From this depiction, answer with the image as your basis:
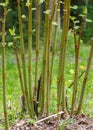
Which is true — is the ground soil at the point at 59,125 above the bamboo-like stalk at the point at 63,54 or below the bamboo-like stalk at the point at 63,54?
below

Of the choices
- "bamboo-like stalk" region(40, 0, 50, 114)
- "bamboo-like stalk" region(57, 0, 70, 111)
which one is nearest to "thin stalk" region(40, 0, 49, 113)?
"bamboo-like stalk" region(40, 0, 50, 114)

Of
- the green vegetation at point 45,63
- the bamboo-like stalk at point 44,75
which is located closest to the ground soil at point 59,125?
the green vegetation at point 45,63

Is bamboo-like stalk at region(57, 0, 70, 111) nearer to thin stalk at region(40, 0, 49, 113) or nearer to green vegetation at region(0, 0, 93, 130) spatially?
green vegetation at region(0, 0, 93, 130)

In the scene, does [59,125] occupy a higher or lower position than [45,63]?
lower

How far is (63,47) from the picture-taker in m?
3.05

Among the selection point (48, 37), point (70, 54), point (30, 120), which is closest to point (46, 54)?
point (48, 37)


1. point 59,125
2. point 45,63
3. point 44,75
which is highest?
point 45,63

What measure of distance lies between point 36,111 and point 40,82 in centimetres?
27

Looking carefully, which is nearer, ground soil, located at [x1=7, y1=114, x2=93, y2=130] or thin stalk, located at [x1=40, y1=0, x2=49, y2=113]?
thin stalk, located at [x1=40, y1=0, x2=49, y2=113]

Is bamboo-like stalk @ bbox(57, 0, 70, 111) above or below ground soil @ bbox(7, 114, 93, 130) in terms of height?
above

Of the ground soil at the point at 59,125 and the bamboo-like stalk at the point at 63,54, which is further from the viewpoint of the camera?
the ground soil at the point at 59,125

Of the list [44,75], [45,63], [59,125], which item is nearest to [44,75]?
[44,75]

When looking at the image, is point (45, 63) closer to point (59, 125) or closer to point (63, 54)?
point (63, 54)

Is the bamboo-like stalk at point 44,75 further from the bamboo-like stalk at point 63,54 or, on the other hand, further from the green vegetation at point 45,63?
the bamboo-like stalk at point 63,54
